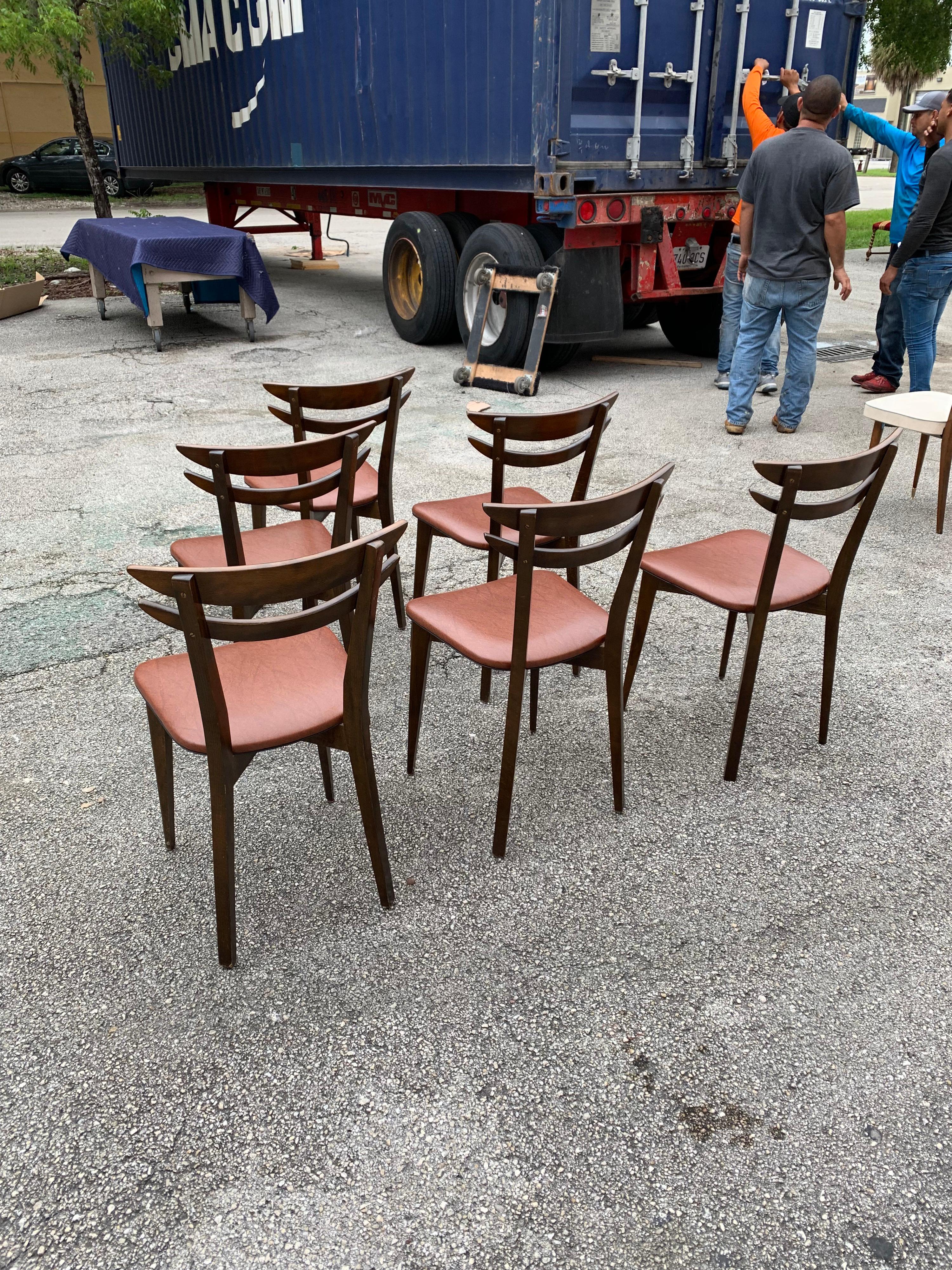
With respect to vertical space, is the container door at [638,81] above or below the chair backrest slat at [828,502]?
above

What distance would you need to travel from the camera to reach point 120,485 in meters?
5.72

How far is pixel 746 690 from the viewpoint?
313 cm

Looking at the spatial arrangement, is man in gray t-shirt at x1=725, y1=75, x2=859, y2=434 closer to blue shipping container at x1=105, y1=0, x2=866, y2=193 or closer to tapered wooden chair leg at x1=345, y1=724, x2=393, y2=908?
blue shipping container at x1=105, y1=0, x2=866, y2=193

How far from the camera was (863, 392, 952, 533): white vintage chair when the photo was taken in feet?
16.2

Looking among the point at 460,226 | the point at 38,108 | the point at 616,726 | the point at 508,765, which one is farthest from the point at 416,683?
the point at 38,108

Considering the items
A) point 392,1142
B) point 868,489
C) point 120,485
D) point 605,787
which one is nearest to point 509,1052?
point 392,1142

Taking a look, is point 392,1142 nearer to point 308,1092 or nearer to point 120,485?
point 308,1092

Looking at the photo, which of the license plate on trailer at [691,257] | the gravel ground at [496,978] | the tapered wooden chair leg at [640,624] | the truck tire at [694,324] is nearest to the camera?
the gravel ground at [496,978]

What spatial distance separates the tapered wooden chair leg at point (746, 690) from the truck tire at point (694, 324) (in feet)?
Answer: 20.4

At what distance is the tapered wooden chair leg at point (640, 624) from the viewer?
3346 millimetres

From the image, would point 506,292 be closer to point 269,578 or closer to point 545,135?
point 545,135

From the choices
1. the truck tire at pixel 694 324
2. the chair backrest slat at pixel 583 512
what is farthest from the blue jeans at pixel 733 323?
the chair backrest slat at pixel 583 512

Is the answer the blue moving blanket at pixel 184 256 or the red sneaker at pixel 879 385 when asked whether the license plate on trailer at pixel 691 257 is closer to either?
the red sneaker at pixel 879 385

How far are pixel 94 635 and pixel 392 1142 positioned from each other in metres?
2.68
